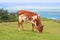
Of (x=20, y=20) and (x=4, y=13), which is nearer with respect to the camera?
(x=20, y=20)

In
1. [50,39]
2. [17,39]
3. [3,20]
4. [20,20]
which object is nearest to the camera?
[17,39]

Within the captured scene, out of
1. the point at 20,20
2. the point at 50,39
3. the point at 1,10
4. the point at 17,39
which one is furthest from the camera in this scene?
the point at 1,10

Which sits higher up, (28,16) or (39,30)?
(28,16)

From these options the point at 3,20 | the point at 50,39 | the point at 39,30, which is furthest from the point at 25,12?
the point at 3,20

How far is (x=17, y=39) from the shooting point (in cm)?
920

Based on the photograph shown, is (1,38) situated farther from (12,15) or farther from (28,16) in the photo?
(12,15)

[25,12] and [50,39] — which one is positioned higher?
[25,12]

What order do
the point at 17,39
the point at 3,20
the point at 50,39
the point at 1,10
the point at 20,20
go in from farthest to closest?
the point at 1,10 → the point at 3,20 → the point at 20,20 → the point at 50,39 → the point at 17,39

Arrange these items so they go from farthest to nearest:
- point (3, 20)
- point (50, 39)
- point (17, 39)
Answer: point (3, 20) → point (50, 39) → point (17, 39)

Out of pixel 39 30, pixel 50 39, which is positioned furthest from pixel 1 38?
pixel 39 30

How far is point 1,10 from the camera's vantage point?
76.7ft

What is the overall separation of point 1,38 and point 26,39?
1.13 meters

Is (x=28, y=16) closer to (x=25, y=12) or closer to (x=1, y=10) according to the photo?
(x=25, y=12)

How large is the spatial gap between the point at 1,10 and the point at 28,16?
1046cm
